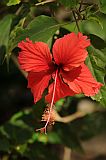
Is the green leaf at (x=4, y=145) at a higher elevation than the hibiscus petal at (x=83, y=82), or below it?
below

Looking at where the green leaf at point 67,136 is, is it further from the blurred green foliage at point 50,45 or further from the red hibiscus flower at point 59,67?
the red hibiscus flower at point 59,67

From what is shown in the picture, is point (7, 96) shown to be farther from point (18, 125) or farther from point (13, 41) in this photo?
point (13, 41)

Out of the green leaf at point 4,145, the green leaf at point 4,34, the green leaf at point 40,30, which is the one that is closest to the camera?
the green leaf at point 40,30

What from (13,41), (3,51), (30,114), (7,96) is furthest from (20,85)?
(13,41)

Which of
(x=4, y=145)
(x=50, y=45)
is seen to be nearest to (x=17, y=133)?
(x=4, y=145)

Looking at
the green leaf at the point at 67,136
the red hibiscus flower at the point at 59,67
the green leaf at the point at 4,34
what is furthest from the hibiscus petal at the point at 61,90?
the green leaf at the point at 67,136

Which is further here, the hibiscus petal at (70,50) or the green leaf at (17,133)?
the green leaf at (17,133)

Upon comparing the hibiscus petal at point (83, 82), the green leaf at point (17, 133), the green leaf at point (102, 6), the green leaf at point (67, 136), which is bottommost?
the green leaf at point (67, 136)

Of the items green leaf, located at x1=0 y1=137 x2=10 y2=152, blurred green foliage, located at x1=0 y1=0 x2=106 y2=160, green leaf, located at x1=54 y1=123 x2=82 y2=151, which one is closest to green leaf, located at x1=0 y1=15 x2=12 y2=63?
blurred green foliage, located at x1=0 y1=0 x2=106 y2=160
